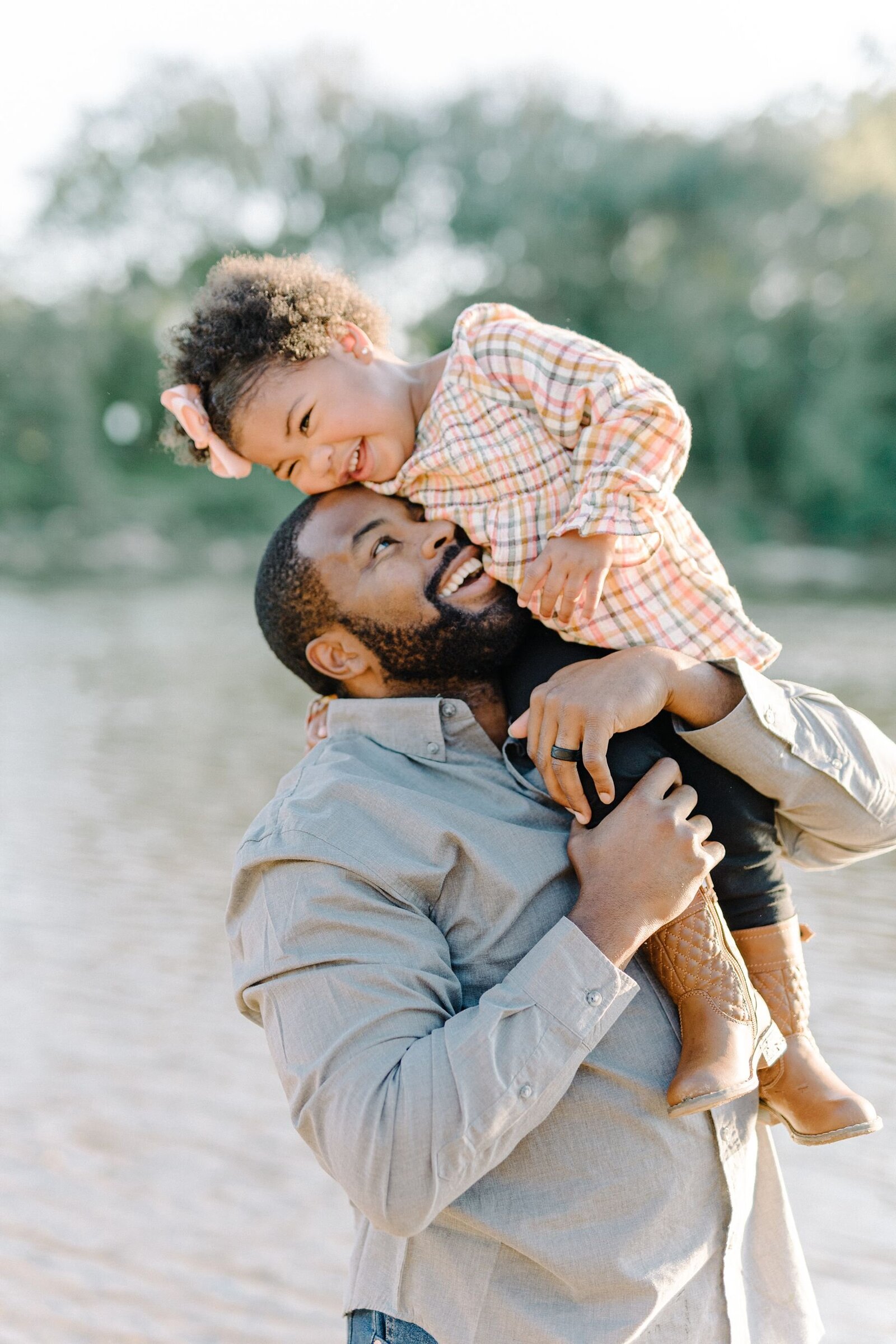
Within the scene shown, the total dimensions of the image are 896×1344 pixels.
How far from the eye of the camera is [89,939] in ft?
15.6

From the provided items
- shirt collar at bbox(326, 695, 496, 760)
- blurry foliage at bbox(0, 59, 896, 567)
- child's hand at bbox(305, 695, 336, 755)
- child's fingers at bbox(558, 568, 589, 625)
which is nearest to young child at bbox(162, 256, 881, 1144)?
child's fingers at bbox(558, 568, 589, 625)

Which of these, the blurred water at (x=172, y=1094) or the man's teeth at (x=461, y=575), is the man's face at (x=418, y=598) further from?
the blurred water at (x=172, y=1094)

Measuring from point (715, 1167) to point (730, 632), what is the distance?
0.71 m

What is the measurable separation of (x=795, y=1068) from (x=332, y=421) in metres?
1.14

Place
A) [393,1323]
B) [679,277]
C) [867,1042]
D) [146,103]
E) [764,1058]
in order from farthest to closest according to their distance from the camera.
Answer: [146,103]
[679,277]
[867,1042]
[764,1058]
[393,1323]

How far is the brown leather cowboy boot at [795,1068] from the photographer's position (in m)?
1.54

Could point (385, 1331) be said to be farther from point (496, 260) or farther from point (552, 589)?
point (496, 260)

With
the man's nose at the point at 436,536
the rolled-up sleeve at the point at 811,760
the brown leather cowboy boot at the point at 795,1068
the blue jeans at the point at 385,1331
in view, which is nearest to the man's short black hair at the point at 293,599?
the man's nose at the point at 436,536

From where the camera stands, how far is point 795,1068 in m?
1.58

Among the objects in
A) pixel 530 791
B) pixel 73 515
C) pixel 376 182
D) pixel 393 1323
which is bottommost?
pixel 73 515

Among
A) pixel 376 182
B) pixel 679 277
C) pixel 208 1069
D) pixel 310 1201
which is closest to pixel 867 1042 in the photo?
pixel 310 1201

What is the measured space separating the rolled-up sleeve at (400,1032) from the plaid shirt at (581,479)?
559 millimetres

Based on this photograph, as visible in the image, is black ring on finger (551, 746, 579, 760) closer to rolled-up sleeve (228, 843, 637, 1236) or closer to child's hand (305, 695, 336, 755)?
rolled-up sleeve (228, 843, 637, 1236)

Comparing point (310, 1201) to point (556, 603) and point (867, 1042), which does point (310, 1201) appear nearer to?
point (867, 1042)
